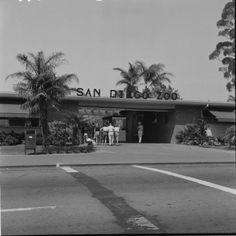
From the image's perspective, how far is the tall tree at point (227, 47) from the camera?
3887mm

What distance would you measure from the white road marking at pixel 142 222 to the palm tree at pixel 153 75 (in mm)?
2164

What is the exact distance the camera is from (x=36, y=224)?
5773 millimetres

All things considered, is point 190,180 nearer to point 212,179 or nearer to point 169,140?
point 212,179

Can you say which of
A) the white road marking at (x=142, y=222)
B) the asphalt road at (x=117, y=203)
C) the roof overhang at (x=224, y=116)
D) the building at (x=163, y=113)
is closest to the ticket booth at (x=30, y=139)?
the asphalt road at (x=117, y=203)

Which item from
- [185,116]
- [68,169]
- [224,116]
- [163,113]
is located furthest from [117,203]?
[68,169]

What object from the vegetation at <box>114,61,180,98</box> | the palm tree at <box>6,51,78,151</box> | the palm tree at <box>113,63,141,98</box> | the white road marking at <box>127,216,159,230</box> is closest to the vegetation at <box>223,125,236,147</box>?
the vegetation at <box>114,61,180,98</box>

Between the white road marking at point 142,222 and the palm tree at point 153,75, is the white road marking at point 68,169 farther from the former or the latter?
the palm tree at point 153,75

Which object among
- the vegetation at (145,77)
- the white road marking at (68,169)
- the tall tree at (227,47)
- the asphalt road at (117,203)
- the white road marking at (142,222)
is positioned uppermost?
the tall tree at (227,47)

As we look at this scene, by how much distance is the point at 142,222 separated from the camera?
19.6 ft

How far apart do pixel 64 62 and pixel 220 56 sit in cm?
144

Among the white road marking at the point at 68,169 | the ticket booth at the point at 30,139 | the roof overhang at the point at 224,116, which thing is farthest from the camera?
the ticket booth at the point at 30,139

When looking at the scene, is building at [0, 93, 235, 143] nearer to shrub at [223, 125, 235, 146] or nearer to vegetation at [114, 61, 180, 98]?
shrub at [223, 125, 235, 146]

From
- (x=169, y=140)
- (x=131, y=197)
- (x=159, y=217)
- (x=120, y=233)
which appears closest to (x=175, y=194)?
(x=131, y=197)

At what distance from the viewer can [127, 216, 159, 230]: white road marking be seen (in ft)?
18.7
